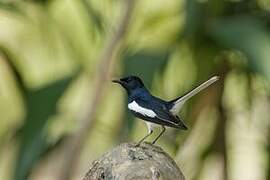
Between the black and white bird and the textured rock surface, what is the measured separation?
0.34 ft

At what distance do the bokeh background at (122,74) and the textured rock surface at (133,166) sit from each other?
0.66 metres

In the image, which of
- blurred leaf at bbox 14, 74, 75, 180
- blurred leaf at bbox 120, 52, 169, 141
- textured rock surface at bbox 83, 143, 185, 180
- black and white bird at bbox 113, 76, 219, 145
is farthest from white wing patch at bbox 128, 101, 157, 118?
blurred leaf at bbox 14, 74, 75, 180

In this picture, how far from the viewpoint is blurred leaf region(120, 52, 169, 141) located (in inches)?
69.9

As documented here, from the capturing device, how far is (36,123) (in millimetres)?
1869

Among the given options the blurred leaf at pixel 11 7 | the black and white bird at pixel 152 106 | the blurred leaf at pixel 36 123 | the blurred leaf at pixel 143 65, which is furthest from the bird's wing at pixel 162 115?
the blurred leaf at pixel 11 7

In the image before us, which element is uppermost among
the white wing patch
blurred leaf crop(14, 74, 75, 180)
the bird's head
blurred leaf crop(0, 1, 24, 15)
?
the bird's head

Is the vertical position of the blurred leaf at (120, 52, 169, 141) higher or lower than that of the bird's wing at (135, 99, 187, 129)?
lower

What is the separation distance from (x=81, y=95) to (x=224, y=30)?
38 cm

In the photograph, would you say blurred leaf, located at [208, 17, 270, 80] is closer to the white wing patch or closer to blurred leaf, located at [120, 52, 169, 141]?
blurred leaf, located at [120, 52, 169, 141]

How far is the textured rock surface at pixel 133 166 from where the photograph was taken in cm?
104

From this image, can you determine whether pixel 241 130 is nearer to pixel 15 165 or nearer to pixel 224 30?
pixel 224 30

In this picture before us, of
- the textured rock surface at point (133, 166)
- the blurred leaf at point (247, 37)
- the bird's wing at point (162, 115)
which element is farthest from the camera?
the blurred leaf at point (247, 37)

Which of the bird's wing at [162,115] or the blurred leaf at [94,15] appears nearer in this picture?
the bird's wing at [162,115]

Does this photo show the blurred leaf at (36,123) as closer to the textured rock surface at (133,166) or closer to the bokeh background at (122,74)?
the bokeh background at (122,74)
